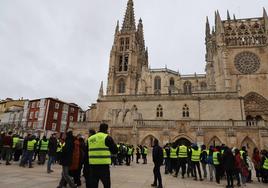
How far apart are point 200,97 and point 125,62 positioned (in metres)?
26.3

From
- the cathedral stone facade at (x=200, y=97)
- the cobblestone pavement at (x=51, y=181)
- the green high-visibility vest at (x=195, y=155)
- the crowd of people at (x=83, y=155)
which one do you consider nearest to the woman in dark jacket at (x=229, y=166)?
the cobblestone pavement at (x=51, y=181)

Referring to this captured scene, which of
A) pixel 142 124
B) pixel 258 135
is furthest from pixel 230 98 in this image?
pixel 142 124

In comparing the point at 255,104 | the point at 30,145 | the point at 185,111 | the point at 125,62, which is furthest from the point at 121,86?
the point at 30,145

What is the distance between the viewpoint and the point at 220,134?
2208 centimetres

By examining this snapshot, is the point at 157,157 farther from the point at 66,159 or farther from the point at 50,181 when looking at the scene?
the point at 50,181

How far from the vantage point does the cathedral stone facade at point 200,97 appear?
73.6 ft

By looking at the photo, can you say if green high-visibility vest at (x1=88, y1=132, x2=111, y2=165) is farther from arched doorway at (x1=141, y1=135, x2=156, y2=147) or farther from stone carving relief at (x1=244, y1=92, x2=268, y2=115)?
stone carving relief at (x1=244, y1=92, x2=268, y2=115)

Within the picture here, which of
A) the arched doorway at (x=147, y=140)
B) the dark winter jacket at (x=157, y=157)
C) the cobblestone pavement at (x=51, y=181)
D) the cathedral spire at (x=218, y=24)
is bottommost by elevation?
the cobblestone pavement at (x=51, y=181)

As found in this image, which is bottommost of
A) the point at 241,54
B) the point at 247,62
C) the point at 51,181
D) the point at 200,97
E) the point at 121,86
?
the point at 51,181

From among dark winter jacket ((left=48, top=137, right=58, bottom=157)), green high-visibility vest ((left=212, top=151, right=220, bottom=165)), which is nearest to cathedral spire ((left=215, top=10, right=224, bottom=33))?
green high-visibility vest ((left=212, top=151, right=220, bottom=165))

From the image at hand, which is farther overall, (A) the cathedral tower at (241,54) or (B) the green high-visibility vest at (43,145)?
(A) the cathedral tower at (241,54)

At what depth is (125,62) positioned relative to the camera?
1996 inches

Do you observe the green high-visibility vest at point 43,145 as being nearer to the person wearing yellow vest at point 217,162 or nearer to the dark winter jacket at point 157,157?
the dark winter jacket at point 157,157

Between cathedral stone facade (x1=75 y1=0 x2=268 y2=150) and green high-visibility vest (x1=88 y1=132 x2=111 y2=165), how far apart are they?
19.4 m
